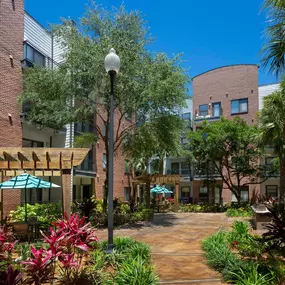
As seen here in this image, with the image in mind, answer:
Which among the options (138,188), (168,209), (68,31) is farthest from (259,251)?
(138,188)

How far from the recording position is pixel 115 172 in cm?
3203

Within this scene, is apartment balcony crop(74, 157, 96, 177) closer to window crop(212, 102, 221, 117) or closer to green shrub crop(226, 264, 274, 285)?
window crop(212, 102, 221, 117)

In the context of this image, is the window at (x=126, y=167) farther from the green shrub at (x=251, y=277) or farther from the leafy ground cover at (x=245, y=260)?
the green shrub at (x=251, y=277)

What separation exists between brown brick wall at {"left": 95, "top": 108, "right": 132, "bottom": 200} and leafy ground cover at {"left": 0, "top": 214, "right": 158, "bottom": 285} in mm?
19443

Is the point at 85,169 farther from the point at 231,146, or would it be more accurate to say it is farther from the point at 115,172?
the point at 231,146

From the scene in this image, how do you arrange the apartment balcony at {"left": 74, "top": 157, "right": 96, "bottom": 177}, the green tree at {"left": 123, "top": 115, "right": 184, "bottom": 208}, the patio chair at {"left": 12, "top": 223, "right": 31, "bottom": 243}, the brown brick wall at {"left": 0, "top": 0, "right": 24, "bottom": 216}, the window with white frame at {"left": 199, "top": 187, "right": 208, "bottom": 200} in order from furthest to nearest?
1. the window with white frame at {"left": 199, "top": 187, "right": 208, "bottom": 200}
2. the apartment balcony at {"left": 74, "top": 157, "right": 96, "bottom": 177}
3. the brown brick wall at {"left": 0, "top": 0, "right": 24, "bottom": 216}
4. the green tree at {"left": 123, "top": 115, "right": 184, "bottom": 208}
5. the patio chair at {"left": 12, "top": 223, "right": 31, "bottom": 243}

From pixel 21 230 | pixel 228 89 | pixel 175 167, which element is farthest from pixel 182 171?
pixel 21 230

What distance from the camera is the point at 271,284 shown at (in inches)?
253

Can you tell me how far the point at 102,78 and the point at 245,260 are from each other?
34.2 feet

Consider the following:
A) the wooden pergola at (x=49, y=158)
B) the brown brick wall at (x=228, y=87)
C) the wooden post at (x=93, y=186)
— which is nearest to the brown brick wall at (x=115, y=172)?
the wooden post at (x=93, y=186)

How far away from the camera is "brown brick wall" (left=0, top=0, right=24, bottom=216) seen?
18.2 metres

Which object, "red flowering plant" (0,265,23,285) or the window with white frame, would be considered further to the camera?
the window with white frame

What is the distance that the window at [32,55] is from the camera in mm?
20094

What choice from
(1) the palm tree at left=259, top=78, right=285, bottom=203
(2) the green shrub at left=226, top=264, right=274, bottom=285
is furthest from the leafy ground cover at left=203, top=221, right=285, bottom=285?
(1) the palm tree at left=259, top=78, right=285, bottom=203
